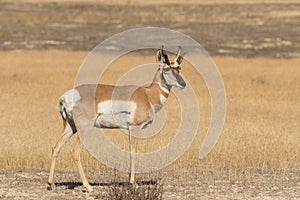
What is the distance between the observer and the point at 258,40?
5741cm

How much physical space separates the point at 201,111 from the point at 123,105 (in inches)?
477

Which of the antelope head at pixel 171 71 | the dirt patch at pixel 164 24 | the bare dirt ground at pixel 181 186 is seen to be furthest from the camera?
the dirt patch at pixel 164 24

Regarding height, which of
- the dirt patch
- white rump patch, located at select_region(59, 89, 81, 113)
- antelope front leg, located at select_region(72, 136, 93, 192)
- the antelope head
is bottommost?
antelope front leg, located at select_region(72, 136, 93, 192)

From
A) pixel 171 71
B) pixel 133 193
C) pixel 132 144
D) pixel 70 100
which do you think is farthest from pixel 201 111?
pixel 133 193

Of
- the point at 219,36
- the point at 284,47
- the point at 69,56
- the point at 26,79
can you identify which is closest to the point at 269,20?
the point at 219,36

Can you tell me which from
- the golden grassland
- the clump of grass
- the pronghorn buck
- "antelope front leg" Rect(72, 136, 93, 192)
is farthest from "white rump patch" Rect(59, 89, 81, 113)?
the golden grassland

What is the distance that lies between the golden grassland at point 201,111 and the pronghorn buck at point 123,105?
2.71m

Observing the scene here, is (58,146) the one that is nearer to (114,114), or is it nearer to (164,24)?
(114,114)

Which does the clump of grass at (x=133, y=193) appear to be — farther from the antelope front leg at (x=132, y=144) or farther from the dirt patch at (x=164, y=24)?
the dirt patch at (x=164, y=24)

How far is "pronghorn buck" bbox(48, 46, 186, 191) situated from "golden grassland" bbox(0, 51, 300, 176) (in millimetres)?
2711

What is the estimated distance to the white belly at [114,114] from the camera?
13.2m

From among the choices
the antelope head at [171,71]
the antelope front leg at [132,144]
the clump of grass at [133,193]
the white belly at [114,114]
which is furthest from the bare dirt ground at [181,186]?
the antelope head at [171,71]

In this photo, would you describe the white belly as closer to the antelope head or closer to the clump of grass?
the antelope head

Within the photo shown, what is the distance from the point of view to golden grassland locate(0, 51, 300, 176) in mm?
16672
